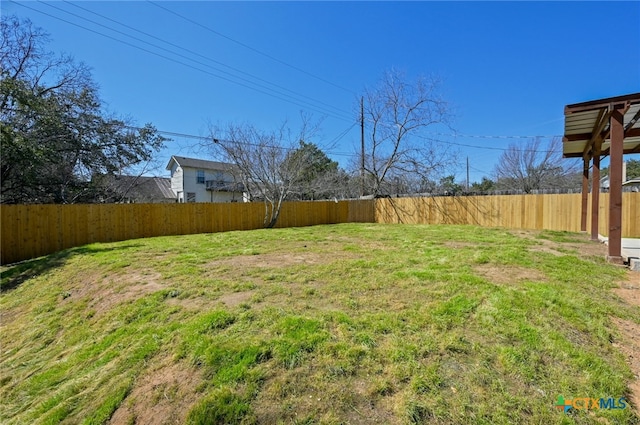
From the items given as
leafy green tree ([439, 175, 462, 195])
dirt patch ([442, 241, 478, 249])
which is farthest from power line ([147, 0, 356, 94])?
leafy green tree ([439, 175, 462, 195])

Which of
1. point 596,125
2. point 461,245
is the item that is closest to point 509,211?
Result: point 596,125

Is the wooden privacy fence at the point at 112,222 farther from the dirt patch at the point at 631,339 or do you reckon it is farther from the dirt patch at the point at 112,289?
the dirt patch at the point at 631,339

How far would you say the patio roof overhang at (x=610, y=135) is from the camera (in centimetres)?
429

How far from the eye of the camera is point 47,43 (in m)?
8.48

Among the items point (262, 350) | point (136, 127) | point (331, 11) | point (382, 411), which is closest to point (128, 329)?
point (262, 350)

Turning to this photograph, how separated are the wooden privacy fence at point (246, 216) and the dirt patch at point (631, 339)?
719 centimetres

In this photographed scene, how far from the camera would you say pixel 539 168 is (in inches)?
715

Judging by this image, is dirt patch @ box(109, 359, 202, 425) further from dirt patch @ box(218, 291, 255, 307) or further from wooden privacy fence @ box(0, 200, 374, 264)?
wooden privacy fence @ box(0, 200, 374, 264)

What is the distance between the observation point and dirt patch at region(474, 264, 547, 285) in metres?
3.45

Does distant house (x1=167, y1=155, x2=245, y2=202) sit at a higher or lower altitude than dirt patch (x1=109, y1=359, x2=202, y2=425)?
higher

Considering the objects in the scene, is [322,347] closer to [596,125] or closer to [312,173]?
[596,125]

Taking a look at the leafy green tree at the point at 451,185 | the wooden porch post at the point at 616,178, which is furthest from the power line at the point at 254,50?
the leafy green tree at the point at 451,185

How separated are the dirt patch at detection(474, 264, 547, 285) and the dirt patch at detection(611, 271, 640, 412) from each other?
2.35 feet

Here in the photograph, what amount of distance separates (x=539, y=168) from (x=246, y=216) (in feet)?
61.3
